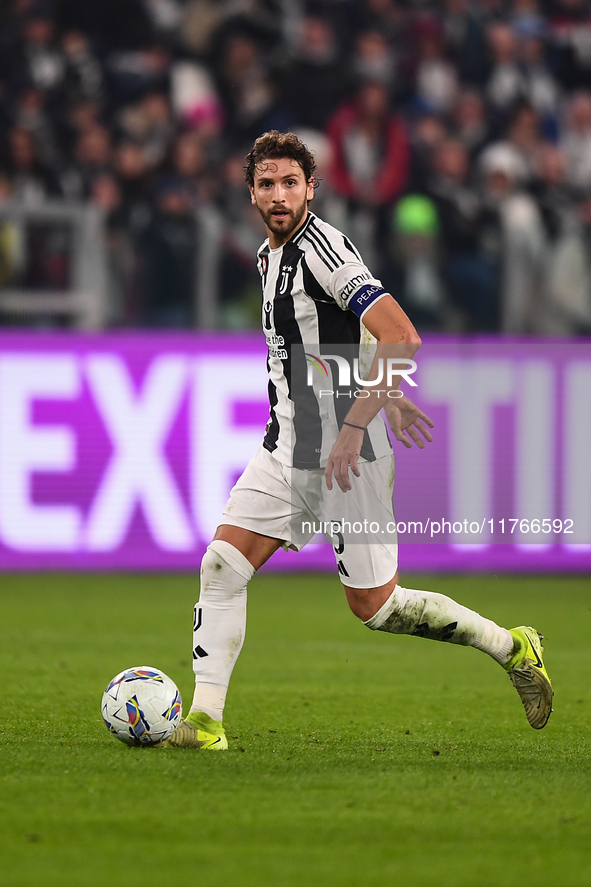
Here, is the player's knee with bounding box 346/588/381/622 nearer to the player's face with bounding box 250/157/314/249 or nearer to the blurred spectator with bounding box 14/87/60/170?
the player's face with bounding box 250/157/314/249

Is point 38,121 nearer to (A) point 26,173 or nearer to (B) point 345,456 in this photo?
(A) point 26,173

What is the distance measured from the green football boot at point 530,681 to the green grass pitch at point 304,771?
5.5 inches

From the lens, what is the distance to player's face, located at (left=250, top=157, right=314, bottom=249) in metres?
5.24

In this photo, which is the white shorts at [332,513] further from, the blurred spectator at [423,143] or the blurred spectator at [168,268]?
the blurred spectator at [423,143]

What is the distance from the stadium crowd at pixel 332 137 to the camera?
11.7 m

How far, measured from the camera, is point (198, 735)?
5.25 meters

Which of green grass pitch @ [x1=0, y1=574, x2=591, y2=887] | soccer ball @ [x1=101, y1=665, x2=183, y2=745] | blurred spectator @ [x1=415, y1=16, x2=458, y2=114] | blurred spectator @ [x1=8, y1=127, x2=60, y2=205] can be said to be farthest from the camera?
blurred spectator @ [x1=415, y1=16, x2=458, y2=114]

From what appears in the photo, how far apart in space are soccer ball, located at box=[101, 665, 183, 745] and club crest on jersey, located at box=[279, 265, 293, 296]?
4.88 feet

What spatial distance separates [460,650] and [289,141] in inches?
176

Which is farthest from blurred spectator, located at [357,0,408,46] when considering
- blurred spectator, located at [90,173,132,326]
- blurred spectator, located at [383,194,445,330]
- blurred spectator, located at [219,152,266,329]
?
blurred spectator, located at [90,173,132,326]

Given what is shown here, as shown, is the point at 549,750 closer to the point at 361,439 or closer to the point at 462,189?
the point at 361,439

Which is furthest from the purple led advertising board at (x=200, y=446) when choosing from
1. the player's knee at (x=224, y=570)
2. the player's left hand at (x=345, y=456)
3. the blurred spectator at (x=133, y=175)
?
the player's left hand at (x=345, y=456)

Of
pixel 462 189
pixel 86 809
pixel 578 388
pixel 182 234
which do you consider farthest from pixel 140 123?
pixel 86 809

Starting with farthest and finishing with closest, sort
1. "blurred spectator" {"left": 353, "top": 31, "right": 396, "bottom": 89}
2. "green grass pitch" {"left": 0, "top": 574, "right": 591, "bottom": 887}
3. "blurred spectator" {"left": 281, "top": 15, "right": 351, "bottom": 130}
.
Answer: "blurred spectator" {"left": 353, "top": 31, "right": 396, "bottom": 89} → "blurred spectator" {"left": 281, "top": 15, "right": 351, "bottom": 130} → "green grass pitch" {"left": 0, "top": 574, "right": 591, "bottom": 887}
